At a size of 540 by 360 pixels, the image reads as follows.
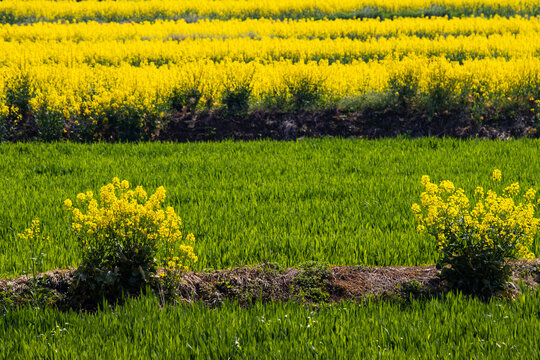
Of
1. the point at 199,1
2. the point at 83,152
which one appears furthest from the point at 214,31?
the point at 83,152

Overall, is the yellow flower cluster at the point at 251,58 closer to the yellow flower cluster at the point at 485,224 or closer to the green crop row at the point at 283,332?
the green crop row at the point at 283,332

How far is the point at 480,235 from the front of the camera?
4.75m

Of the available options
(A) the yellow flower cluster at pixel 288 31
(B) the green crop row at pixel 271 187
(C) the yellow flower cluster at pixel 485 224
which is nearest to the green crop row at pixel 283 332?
(C) the yellow flower cluster at pixel 485 224

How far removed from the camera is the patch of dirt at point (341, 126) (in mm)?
11617

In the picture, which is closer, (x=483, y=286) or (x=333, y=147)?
(x=483, y=286)

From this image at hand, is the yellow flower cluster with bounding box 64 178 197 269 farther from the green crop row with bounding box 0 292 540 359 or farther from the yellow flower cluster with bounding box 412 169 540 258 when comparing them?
the yellow flower cluster with bounding box 412 169 540 258

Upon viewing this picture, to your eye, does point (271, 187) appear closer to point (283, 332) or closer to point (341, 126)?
point (283, 332)

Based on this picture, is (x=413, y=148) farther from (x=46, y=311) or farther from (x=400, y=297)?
(x=46, y=311)

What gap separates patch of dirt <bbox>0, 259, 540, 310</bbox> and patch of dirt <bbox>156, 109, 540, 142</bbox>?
6.29 meters

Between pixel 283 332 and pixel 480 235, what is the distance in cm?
175

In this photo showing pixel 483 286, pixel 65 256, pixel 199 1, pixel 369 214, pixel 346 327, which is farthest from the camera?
pixel 199 1

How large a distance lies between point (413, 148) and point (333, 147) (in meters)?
1.35

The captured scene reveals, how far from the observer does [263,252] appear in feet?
19.8

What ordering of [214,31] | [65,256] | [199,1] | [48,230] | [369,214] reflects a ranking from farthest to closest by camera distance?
[199,1], [214,31], [369,214], [48,230], [65,256]
